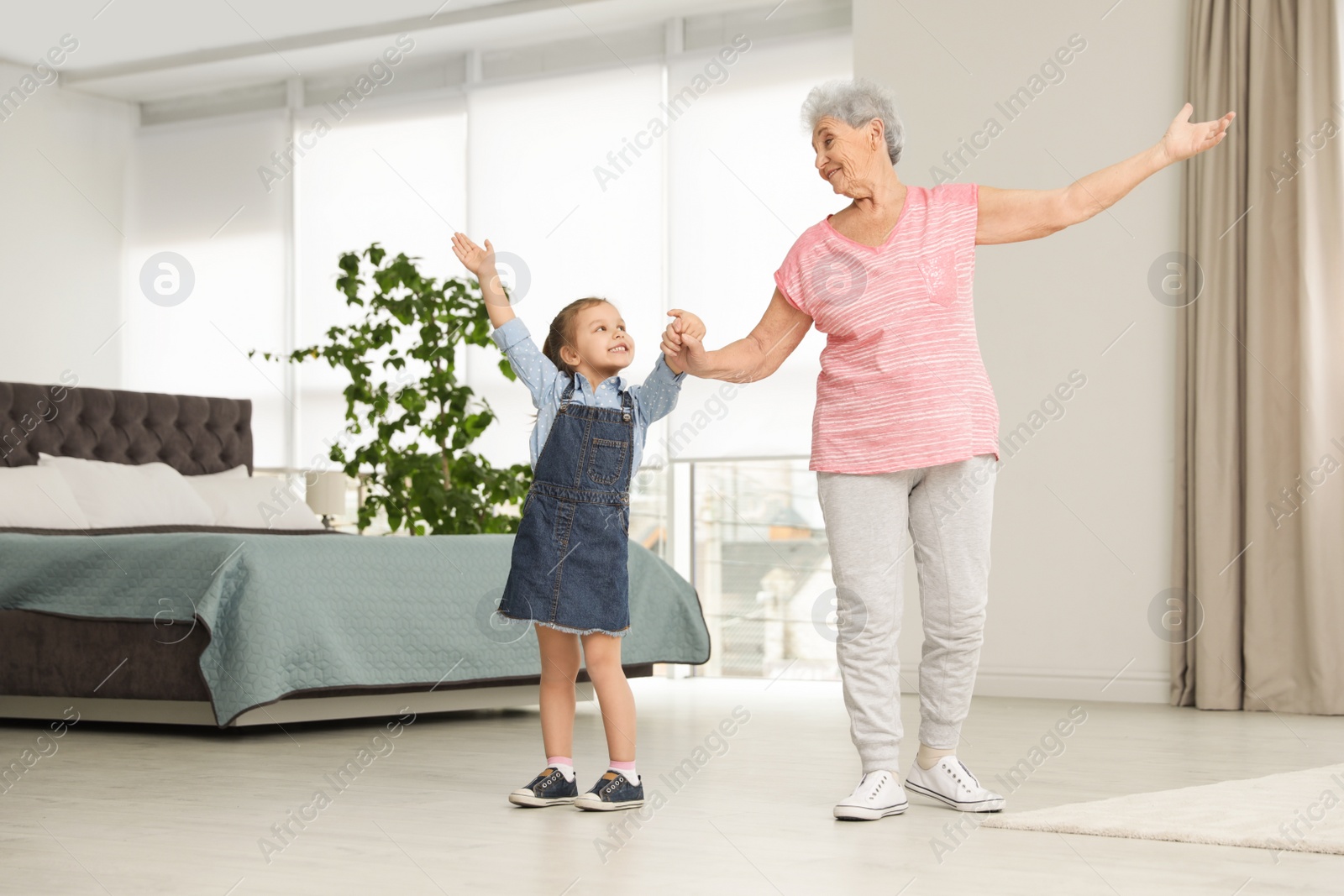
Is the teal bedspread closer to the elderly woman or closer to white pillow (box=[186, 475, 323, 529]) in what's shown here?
white pillow (box=[186, 475, 323, 529])

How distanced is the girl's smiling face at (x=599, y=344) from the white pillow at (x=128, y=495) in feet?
10.1

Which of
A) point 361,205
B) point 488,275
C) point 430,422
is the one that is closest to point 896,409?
point 488,275

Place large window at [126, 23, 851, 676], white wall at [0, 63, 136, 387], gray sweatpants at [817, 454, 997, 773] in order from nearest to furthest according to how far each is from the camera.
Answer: gray sweatpants at [817, 454, 997, 773]
large window at [126, 23, 851, 676]
white wall at [0, 63, 136, 387]

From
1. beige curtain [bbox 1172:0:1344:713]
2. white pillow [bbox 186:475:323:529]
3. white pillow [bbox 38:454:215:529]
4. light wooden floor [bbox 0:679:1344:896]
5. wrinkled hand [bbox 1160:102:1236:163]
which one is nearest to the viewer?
light wooden floor [bbox 0:679:1344:896]

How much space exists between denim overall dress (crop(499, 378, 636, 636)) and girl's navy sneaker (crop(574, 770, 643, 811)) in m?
0.26

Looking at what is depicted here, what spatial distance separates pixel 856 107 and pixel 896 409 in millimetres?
525

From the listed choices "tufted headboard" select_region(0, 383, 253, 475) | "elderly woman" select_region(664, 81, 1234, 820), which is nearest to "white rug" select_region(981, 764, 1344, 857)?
"elderly woman" select_region(664, 81, 1234, 820)

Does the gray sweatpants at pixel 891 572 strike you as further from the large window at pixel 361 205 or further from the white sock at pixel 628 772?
the large window at pixel 361 205

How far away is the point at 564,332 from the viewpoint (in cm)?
257

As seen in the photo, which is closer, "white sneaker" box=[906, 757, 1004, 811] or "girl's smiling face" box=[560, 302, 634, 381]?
"white sneaker" box=[906, 757, 1004, 811]

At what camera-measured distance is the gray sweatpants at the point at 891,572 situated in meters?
2.36

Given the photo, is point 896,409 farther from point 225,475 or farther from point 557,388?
point 225,475

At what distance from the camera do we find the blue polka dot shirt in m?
2.51

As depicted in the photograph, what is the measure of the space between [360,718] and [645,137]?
3.14m
